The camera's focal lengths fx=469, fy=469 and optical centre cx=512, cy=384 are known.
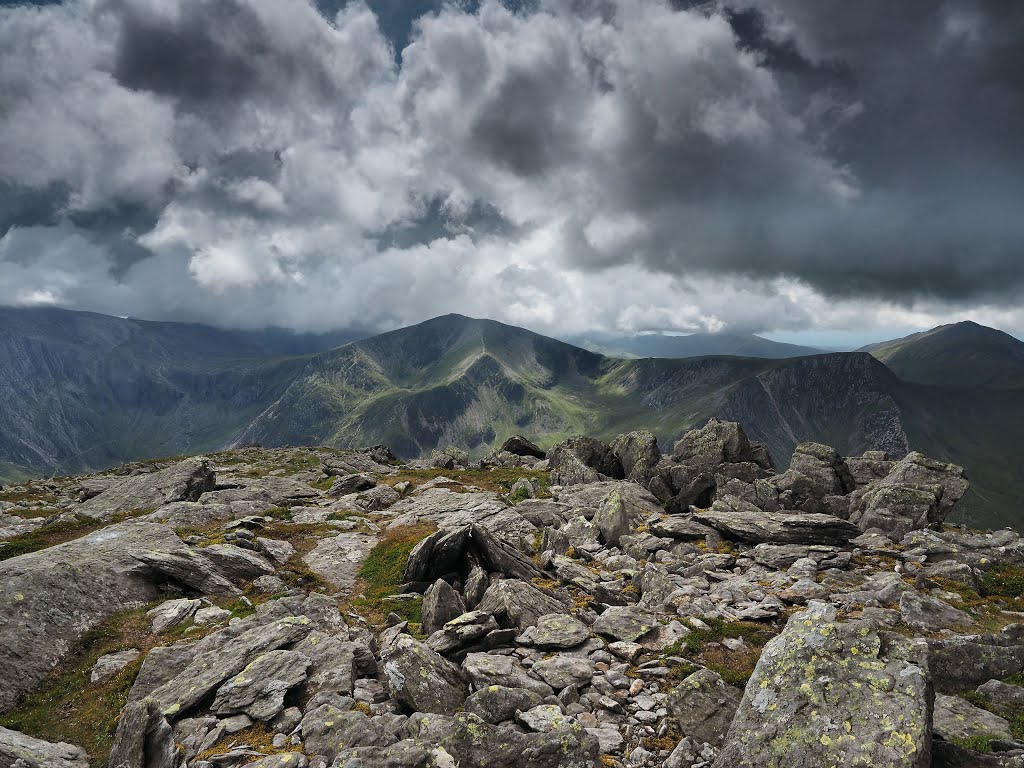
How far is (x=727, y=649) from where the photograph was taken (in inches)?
722

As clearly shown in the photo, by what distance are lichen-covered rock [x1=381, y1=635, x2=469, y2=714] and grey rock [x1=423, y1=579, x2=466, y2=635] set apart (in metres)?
5.03

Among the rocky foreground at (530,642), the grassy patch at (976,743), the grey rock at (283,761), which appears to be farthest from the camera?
the grey rock at (283,761)

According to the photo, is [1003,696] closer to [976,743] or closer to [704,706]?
[976,743]

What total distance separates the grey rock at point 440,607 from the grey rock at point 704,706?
1062 centimetres

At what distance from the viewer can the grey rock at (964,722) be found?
39.3 ft

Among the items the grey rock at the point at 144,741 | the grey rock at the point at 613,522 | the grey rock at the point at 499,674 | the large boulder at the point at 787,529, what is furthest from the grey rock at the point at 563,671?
the large boulder at the point at 787,529

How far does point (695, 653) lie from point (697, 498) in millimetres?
34565

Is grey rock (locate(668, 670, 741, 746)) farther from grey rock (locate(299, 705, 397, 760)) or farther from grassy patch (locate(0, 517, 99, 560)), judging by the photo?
grassy patch (locate(0, 517, 99, 560))

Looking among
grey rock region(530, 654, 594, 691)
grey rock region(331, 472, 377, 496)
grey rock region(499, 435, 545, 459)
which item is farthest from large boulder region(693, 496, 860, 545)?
grey rock region(499, 435, 545, 459)

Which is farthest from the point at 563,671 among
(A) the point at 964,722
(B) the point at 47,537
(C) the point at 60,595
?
(B) the point at 47,537

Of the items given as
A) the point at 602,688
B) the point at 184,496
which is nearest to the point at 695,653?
the point at 602,688

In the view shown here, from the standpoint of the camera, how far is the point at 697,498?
1965 inches

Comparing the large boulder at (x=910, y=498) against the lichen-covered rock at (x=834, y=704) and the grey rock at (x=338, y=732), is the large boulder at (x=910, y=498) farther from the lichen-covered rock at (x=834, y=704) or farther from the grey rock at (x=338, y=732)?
the grey rock at (x=338, y=732)

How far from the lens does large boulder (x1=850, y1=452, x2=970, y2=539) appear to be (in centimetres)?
3603
